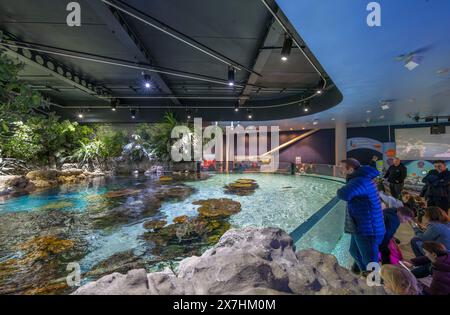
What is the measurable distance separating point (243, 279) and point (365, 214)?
1.58 metres

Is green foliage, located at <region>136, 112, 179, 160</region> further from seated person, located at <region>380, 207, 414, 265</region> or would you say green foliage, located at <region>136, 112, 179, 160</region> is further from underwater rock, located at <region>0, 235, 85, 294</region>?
seated person, located at <region>380, 207, 414, 265</region>

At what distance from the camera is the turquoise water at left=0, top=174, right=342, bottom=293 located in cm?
266

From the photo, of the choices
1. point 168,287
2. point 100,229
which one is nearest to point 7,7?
point 100,229

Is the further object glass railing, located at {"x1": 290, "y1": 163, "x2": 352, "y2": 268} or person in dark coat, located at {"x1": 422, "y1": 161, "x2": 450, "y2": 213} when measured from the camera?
person in dark coat, located at {"x1": 422, "y1": 161, "x2": 450, "y2": 213}

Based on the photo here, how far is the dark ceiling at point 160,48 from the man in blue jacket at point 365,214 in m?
2.69

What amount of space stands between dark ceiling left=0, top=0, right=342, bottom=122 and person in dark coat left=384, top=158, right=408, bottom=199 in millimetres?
2569

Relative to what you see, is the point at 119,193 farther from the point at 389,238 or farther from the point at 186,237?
the point at 389,238

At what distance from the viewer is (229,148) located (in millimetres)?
14562

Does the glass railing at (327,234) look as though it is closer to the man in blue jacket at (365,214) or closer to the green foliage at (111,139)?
the man in blue jacket at (365,214)

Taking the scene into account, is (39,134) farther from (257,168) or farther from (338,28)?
(338,28)

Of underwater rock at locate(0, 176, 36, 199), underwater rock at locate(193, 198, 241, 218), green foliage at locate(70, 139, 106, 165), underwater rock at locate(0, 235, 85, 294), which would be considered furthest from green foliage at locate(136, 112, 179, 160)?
underwater rock at locate(0, 235, 85, 294)

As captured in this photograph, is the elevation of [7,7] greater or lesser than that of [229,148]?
greater

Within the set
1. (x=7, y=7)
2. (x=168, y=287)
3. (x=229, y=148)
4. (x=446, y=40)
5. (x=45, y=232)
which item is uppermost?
(x=7, y=7)

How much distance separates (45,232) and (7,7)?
4.14 meters
